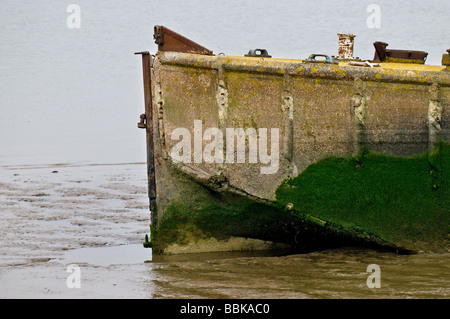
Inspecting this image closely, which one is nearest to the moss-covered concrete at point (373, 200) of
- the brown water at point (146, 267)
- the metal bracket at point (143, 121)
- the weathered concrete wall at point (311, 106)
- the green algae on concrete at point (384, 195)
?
the green algae on concrete at point (384, 195)

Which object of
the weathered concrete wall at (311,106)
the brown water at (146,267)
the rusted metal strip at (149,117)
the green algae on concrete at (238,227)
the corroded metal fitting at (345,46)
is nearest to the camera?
the brown water at (146,267)

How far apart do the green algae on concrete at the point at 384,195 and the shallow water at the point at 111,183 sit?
271 mm


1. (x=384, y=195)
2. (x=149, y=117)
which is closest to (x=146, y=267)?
(x=149, y=117)

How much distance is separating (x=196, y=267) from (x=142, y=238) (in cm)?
162

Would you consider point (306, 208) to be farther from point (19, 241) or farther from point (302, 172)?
point (19, 241)

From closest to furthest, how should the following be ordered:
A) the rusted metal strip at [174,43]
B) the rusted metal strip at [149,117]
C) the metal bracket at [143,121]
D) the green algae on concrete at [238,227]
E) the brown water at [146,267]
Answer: the brown water at [146,267] < the green algae on concrete at [238,227] < the rusted metal strip at [174,43] < the rusted metal strip at [149,117] < the metal bracket at [143,121]

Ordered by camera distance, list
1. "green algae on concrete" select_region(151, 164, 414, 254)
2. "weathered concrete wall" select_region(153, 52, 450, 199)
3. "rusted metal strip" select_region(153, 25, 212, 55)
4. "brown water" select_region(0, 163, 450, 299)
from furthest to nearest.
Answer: "rusted metal strip" select_region(153, 25, 212, 55) → "green algae on concrete" select_region(151, 164, 414, 254) → "weathered concrete wall" select_region(153, 52, 450, 199) → "brown water" select_region(0, 163, 450, 299)

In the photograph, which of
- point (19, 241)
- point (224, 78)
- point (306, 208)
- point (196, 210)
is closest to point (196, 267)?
point (196, 210)

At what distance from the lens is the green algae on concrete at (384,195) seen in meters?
7.48

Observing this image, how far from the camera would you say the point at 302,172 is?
754 centimetres

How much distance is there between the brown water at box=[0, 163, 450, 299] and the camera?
648 centimetres

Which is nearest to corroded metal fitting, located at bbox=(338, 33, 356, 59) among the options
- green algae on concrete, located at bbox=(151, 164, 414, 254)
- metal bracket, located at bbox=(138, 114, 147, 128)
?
green algae on concrete, located at bbox=(151, 164, 414, 254)

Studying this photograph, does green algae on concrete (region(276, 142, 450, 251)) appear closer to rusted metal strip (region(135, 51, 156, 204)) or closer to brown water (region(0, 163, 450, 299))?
brown water (region(0, 163, 450, 299))

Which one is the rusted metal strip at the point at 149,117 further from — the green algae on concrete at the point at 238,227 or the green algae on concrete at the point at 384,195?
the green algae on concrete at the point at 384,195
